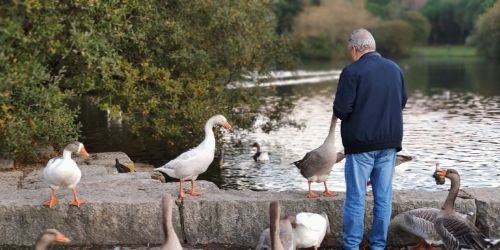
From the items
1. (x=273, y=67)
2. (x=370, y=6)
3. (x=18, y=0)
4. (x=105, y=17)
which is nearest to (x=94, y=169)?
(x=105, y=17)

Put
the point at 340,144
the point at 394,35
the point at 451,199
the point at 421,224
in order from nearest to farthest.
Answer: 1. the point at 421,224
2. the point at 451,199
3. the point at 340,144
4. the point at 394,35

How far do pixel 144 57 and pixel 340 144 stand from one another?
29.0ft

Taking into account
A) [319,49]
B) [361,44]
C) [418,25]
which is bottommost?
[319,49]

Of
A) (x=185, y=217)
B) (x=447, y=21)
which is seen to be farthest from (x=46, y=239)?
(x=447, y=21)

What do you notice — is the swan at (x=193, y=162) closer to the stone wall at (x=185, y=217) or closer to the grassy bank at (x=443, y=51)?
the stone wall at (x=185, y=217)

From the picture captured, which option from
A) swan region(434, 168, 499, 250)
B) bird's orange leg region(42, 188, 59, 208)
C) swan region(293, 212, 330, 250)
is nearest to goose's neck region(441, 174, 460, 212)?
swan region(434, 168, 499, 250)

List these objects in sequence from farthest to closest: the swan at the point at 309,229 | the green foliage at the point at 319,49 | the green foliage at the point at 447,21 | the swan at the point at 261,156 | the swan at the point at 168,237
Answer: the green foliage at the point at 319,49, the green foliage at the point at 447,21, the swan at the point at 261,156, the swan at the point at 309,229, the swan at the point at 168,237

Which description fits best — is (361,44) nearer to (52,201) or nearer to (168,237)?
(168,237)

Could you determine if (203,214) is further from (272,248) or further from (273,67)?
(273,67)

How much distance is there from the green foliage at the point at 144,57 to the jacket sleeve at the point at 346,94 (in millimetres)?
4534

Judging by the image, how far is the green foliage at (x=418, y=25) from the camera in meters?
87.7

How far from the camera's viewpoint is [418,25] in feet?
296

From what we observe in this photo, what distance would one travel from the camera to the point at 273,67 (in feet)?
80.1

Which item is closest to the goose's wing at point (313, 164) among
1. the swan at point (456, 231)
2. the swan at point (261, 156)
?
Answer: the swan at point (456, 231)
